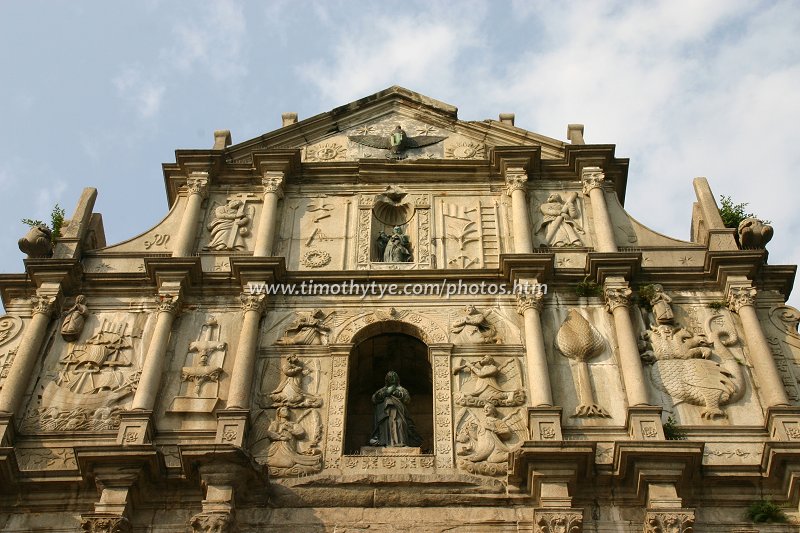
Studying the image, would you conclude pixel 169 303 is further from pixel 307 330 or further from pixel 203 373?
pixel 307 330

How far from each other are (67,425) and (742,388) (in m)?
8.18

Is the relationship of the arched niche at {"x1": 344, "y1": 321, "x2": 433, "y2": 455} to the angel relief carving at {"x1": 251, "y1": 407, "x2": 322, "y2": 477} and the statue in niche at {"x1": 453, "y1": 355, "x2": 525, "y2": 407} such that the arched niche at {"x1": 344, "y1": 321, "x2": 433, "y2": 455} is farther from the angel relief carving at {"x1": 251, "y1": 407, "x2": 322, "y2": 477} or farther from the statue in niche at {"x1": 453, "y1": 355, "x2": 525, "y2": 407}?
the angel relief carving at {"x1": 251, "y1": 407, "x2": 322, "y2": 477}

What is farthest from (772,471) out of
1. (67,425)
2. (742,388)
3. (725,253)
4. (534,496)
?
(67,425)

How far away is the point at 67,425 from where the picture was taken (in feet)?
40.3

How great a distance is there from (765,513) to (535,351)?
3241 millimetres

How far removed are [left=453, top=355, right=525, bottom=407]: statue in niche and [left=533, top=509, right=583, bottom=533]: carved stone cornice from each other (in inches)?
77.7

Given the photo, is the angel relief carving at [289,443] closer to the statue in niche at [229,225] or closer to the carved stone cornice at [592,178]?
the statue in niche at [229,225]

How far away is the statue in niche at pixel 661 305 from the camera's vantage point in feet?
43.3

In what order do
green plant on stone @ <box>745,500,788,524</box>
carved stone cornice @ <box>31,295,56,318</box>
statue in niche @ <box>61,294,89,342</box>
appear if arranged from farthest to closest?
carved stone cornice @ <box>31,295,56,318</box>, statue in niche @ <box>61,294,89,342</box>, green plant on stone @ <box>745,500,788,524</box>

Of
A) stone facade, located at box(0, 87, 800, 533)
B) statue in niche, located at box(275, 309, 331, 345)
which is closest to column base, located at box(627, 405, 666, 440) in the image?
stone facade, located at box(0, 87, 800, 533)

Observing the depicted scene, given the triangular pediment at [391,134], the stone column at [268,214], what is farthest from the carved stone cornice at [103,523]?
the triangular pediment at [391,134]

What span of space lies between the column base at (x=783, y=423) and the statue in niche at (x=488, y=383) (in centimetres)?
286

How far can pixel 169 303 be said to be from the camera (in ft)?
44.0

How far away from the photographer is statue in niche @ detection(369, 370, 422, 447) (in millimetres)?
12391
